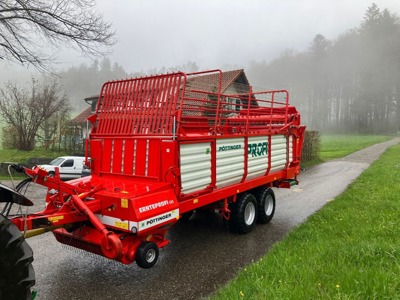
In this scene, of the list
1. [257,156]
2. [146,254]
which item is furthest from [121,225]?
[257,156]

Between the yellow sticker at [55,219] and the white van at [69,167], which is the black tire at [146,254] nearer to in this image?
the yellow sticker at [55,219]

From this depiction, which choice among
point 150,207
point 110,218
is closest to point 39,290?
point 110,218

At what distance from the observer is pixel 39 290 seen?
157 inches

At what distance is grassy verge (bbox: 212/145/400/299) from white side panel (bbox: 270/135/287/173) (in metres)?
1.25

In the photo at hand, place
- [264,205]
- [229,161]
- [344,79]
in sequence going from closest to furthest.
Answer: [229,161], [264,205], [344,79]

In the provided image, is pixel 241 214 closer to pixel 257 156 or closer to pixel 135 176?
pixel 257 156

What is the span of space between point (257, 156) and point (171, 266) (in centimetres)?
258

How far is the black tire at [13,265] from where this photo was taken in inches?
95.2

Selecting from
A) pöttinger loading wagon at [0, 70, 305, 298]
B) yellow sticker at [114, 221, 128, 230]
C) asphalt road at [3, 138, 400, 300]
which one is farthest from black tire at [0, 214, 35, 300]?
asphalt road at [3, 138, 400, 300]

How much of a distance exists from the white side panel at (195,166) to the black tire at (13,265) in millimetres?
2331

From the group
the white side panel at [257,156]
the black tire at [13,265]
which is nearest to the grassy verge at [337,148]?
the white side panel at [257,156]

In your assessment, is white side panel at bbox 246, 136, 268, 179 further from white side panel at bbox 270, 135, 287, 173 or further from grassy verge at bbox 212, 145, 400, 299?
grassy verge at bbox 212, 145, 400, 299

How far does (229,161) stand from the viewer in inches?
215

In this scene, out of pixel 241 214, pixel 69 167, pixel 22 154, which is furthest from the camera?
pixel 22 154
